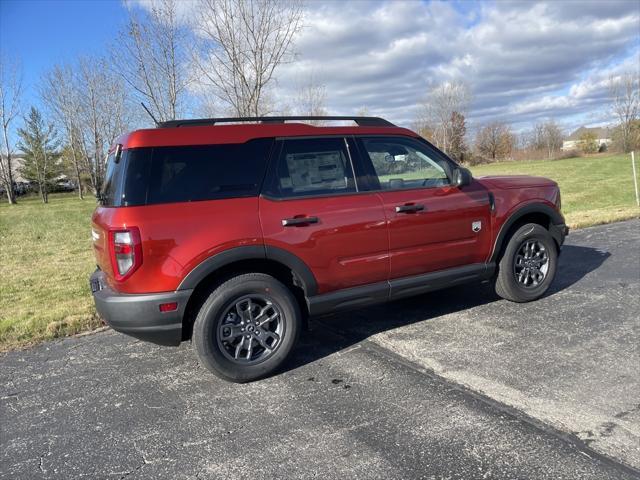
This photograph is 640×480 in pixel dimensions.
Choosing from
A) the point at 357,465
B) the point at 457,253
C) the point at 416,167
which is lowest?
the point at 357,465

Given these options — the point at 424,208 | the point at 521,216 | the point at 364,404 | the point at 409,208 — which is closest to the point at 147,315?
the point at 364,404

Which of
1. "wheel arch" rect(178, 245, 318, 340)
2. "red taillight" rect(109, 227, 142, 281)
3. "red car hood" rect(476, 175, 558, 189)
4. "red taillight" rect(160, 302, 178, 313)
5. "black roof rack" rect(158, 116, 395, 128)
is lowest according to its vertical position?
"red taillight" rect(160, 302, 178, 313)

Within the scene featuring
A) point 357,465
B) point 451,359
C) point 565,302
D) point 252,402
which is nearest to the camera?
point 357,465

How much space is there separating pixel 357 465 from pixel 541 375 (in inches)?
64.8

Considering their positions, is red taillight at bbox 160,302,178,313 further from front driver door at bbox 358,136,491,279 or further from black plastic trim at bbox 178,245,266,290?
front driver door at bbox 358,136,491,279

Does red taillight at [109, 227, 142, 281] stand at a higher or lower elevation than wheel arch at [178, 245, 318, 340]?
higher

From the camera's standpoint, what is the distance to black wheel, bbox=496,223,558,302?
4.96m

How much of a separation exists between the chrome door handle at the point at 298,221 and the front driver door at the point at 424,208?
2.28 feet

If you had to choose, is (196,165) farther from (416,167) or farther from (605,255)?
(605,255)

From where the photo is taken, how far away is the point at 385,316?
5020 millimetres

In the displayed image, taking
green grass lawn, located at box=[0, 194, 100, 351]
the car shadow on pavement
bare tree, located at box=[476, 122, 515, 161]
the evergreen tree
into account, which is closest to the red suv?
the car shadow on pavement

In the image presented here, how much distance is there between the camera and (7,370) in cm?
418

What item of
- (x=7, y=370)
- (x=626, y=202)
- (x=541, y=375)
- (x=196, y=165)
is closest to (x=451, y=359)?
(x=541, y=375)

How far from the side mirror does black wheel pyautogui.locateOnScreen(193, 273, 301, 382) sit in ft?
6.19
